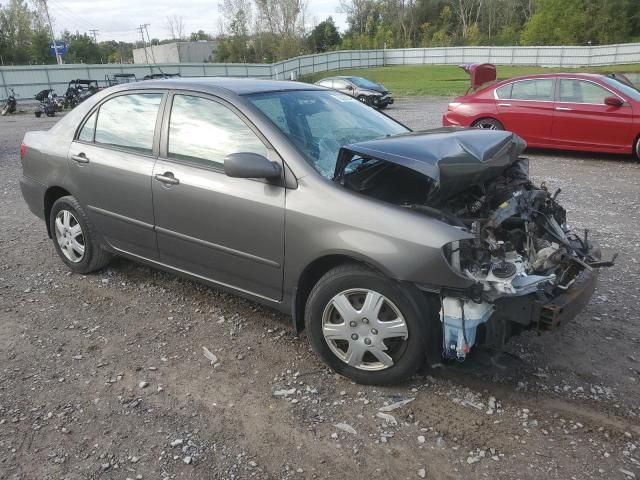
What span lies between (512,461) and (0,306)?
3937mm

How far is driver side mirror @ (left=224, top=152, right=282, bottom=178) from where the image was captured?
3.10m

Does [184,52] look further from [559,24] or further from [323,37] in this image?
[559,24]

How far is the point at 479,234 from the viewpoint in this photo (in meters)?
2.90

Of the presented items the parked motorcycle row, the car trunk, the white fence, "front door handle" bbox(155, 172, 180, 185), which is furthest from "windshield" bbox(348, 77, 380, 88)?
"front door handle" bbox(155, 172, 180, 185)

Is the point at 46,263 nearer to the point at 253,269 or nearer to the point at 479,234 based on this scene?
the point at 253,269

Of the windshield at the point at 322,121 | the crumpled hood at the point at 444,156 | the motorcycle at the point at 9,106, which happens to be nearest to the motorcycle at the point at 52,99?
the motorcycle at the point at 9,106

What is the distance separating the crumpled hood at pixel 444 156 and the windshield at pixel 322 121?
34 centimetres

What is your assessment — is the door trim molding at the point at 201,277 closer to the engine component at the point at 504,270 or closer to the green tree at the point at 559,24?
the engine component at the point at 504,270

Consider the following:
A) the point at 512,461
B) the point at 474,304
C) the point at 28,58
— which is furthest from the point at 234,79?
the point at 28,58

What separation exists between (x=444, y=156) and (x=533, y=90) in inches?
306

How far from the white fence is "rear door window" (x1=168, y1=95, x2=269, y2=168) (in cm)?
2207

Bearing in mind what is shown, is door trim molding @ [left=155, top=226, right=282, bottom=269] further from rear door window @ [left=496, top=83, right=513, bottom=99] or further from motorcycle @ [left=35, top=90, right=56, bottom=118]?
motorcycle @ [left=35, top=90, right=56, bottom=118]

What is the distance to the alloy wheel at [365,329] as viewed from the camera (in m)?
2.95

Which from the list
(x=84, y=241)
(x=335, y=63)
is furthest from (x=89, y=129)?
(x=335, y=63)
